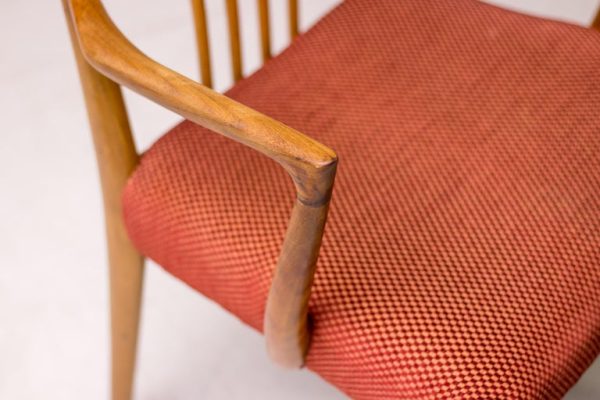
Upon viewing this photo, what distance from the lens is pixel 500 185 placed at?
31.9 inches

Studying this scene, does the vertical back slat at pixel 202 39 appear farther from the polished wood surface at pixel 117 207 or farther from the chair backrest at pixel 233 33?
the polished wood surface at pixel 117 207

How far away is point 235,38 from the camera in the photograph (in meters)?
0.88

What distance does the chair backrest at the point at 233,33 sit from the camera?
0.84 metres

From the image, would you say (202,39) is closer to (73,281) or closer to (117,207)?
(117,207)

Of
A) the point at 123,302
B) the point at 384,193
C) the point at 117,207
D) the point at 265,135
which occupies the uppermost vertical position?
the point at 265,135

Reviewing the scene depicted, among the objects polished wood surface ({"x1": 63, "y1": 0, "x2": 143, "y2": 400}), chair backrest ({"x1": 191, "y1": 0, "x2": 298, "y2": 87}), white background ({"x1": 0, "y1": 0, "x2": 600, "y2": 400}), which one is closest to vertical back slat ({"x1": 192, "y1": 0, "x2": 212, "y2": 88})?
chair backrest ({"x1": 191, "y1": 0, "x2": 298, "y2": 87})

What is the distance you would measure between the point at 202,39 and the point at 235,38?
0.15 ft

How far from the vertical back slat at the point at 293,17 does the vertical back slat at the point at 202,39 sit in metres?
0.13

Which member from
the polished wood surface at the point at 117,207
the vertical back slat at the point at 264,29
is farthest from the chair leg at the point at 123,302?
the vertical back slat at the point at 264,29

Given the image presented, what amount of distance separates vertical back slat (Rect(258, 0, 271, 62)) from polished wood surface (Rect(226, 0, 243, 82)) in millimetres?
29

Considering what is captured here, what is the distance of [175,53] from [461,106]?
92cm

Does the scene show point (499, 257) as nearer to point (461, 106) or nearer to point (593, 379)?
point (461, 106)

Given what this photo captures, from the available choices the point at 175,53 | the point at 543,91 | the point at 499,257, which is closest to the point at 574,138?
the point at 543,91

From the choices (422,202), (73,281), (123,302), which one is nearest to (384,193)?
(422,202)
